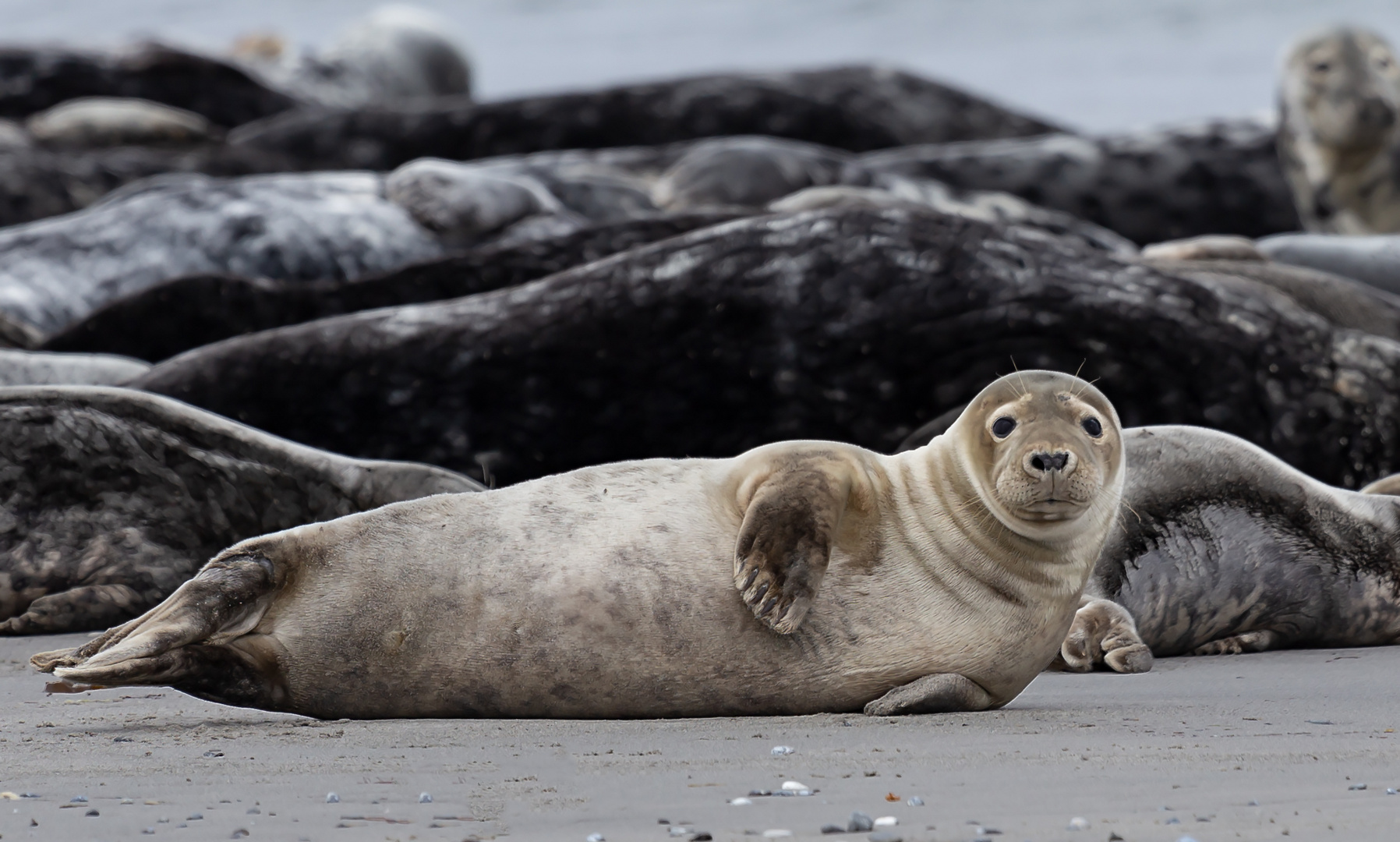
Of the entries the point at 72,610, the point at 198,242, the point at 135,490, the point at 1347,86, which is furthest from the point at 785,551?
the point at 1347,86

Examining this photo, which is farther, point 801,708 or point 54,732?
point 801,708

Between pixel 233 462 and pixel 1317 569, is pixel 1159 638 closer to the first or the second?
pixel 1317 569

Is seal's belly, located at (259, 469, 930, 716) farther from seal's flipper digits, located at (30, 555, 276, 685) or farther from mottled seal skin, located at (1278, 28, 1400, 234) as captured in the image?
mottled seal skin, located at (1278, 28, 1400, 234)

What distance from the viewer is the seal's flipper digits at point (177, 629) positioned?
2.70 metres

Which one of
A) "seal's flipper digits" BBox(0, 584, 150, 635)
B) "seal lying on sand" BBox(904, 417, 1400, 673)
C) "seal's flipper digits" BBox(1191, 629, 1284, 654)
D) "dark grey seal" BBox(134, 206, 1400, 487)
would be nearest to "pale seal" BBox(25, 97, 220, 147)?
"dark grey seal" BBox(134, 206, 1400, 487)

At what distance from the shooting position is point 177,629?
2746 millimetres

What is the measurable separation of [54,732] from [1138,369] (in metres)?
3.54

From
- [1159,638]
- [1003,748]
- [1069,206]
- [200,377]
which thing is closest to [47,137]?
[1069,206]

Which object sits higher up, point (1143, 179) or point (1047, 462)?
point (1143, 179)

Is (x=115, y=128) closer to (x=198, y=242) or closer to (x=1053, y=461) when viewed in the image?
(x=198, y=242)

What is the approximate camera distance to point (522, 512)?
298 centimetres

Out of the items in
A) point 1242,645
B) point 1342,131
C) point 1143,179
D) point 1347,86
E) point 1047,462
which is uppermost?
point 1347,86

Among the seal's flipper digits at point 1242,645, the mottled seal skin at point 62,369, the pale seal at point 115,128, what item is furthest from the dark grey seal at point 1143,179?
the seal's flipper digits at point 1242,645

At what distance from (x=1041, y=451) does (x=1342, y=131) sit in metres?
8.12
